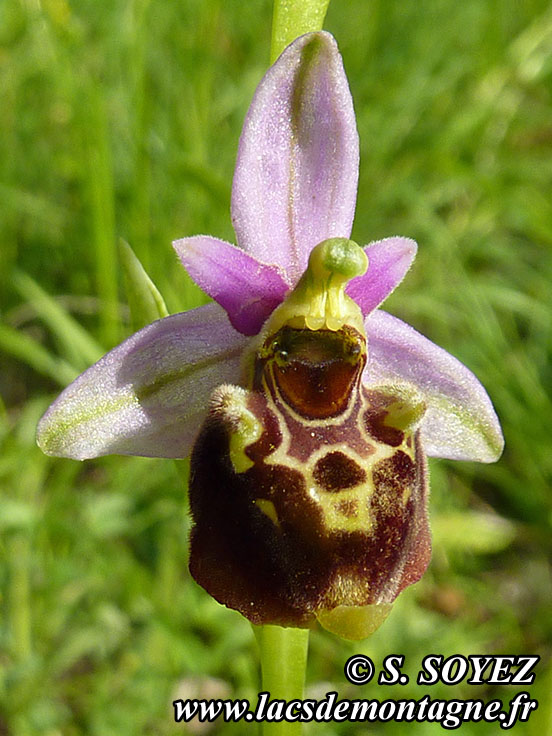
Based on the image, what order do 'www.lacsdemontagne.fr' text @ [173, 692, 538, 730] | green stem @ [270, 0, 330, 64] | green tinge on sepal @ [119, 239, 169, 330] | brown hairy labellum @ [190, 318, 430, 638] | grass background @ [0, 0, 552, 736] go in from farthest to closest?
grass background @ [0, 0, 552, 736] < 'www.lacsdemontagne.fr' text @ [173, 692, 538, 730] < green tinge on sepal @ [119, 239, 169, 330] < green stem @ [270, 0, 330, 64] < brown hairy labellum @ [190, 318, 430, 638]

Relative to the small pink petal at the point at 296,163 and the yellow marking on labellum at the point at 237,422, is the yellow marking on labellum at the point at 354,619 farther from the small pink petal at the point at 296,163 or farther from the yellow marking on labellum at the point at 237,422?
the small pink petal at the point at 296,163

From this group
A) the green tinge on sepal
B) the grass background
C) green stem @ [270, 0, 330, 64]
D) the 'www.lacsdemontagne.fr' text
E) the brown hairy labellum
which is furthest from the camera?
the grass background

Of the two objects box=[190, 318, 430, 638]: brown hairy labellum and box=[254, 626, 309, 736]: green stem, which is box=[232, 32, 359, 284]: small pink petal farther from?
box=[254, 626, 309, 736]: green stem

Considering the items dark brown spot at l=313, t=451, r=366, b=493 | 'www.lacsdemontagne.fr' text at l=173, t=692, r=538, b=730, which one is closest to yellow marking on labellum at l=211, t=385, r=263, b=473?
dark brown spot at l=313, t=451, r=366, b=493

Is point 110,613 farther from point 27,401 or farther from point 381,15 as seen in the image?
point 381,15

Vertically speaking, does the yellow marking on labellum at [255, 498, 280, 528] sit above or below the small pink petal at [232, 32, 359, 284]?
below

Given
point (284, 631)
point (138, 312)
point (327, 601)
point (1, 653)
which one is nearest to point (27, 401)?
point (1, 653)

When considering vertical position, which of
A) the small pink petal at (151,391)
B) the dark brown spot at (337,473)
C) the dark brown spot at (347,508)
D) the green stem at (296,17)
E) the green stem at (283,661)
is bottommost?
the green stem at (283,661)

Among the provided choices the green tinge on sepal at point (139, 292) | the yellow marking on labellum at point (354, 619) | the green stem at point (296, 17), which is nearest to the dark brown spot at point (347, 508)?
the yellow marking on labellum at point (354, 619)
